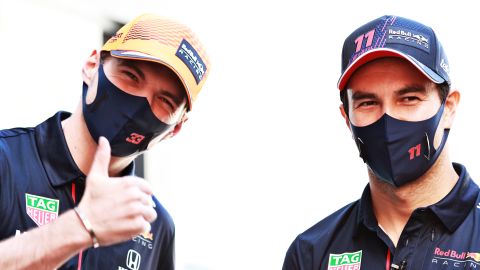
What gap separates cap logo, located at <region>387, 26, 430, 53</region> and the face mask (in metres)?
0.22

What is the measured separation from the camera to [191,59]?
2643 mm

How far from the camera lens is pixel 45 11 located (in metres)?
4.35

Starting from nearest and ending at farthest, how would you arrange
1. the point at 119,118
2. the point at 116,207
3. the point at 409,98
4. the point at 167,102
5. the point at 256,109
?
1. the point at 116,207
2. the point at 409,98
3. the point at 119,118
4. the point at 167,102
5. the point at 256,109

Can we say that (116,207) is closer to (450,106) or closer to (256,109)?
(450,106)

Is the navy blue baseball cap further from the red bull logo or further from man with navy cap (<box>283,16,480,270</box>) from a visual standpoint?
the red bull logo

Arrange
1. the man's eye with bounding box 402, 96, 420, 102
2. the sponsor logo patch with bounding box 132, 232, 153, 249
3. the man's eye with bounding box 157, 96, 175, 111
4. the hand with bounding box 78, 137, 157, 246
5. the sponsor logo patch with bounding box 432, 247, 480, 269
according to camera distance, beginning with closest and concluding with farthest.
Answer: the hand with bounding box 78, 137, 157, 246, the sponsor logo patch with bounding box 432, 247, 480, 269, the man's eye with bounding box 402, 96, 420, 102, the man's eye with bounding box 157, 96, 175, 111, the sponsor logo patch with bounding box 132, 232, 153, 249

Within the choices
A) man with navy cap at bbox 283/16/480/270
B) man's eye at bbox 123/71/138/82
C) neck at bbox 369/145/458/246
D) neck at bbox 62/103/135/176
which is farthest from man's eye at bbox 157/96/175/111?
neck at bbox 369/145/458/246

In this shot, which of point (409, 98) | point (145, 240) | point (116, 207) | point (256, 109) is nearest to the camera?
point (116, 207)

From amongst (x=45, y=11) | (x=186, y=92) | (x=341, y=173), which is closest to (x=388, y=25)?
(x=186, y=92)

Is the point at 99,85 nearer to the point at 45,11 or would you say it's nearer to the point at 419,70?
the point at 419,70

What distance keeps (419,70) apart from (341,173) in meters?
2.35

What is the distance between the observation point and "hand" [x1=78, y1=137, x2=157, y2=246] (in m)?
1.96

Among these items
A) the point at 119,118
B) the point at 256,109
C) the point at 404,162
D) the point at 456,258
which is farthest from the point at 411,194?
the point at 256,109

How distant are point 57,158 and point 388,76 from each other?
3.78ft
